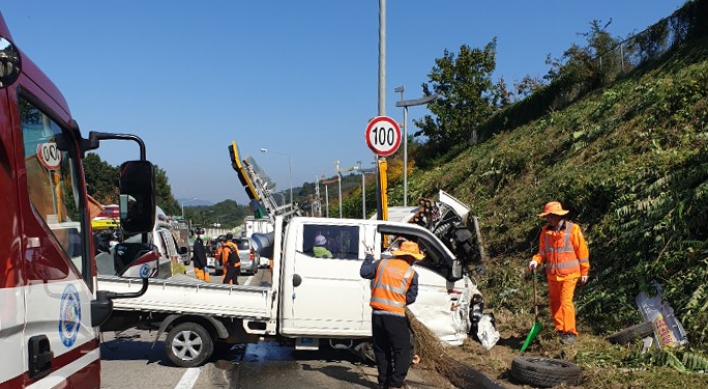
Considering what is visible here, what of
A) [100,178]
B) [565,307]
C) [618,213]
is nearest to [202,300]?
[100,178]

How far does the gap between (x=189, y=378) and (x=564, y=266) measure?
4.68 meters

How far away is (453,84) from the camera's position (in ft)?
98.4

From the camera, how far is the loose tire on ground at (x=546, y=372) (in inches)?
252

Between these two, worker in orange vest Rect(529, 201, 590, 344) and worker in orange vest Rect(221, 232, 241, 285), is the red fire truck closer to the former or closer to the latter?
worker in orange vest Rect(529, 201, 590, 344)

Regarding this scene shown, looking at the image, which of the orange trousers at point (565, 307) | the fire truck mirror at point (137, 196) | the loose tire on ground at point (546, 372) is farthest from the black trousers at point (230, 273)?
the fire truck mirror at point (137, 196)

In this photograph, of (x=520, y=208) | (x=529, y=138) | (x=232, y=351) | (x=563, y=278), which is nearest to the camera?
(x=563, y=278)

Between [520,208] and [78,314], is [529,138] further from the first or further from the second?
[78,314]

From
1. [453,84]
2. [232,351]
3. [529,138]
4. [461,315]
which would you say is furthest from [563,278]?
[453,84]

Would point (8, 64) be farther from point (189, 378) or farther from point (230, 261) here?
point (230, 261)

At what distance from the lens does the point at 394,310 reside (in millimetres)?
6527

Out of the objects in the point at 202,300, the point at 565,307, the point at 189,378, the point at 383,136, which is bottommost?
the point at 189,378

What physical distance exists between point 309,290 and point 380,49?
5.29 m

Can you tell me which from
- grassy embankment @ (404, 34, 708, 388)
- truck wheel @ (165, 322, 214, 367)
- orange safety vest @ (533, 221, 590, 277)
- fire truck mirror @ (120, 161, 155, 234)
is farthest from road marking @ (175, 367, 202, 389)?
orange safety vest @ (533, 221, 590, 277)

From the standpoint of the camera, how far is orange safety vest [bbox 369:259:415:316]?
6.53 m
